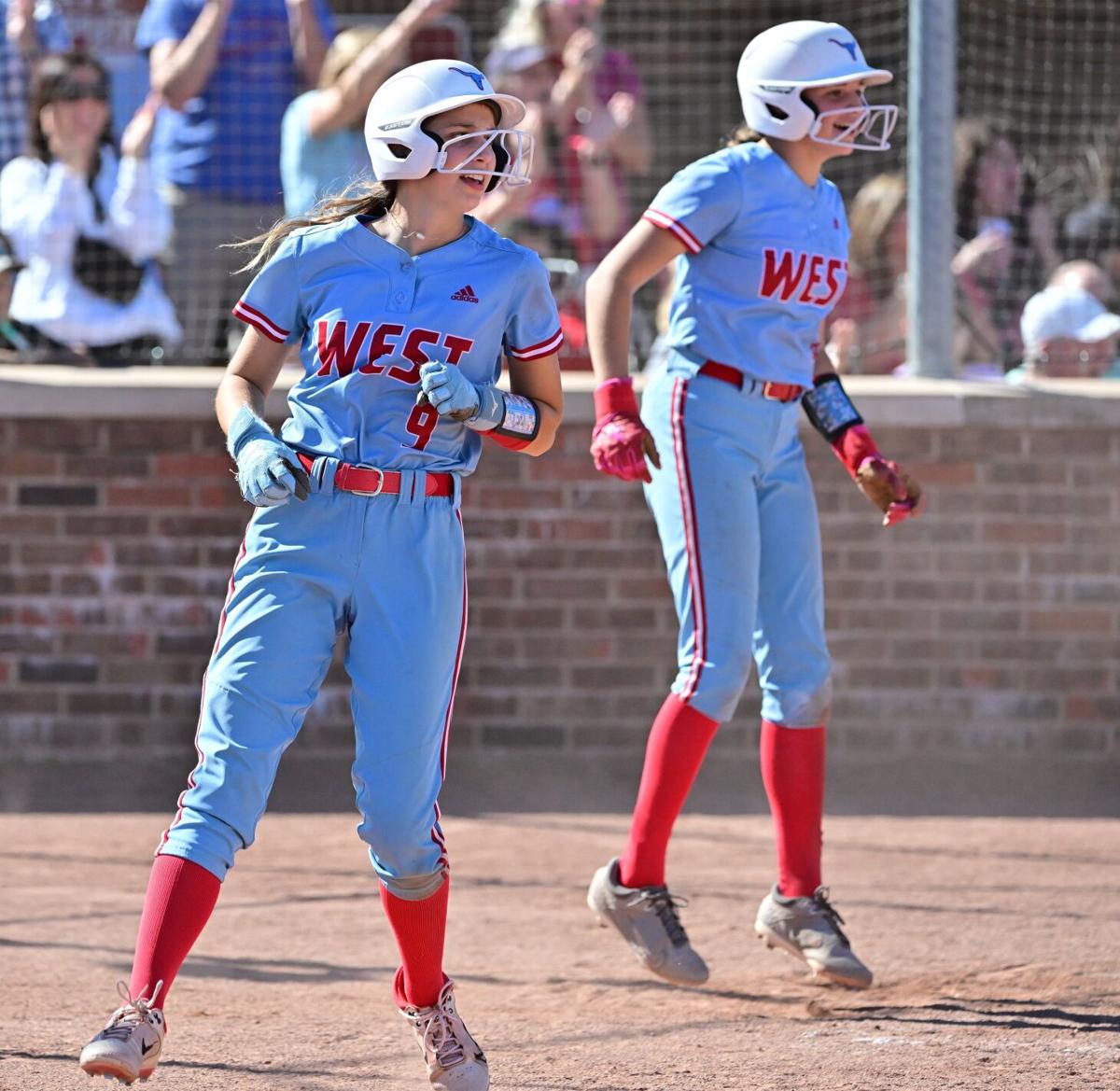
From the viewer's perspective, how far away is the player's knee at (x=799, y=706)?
438 cm

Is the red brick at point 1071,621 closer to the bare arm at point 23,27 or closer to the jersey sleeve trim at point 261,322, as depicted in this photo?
the jersey sleeve trim at point 261,322

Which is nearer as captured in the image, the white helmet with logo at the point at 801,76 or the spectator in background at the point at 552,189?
the white helmet with logo at the point at 801,76

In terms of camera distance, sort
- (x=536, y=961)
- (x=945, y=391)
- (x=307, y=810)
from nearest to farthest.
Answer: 1. (x=536, y=961)
2. (x=307, y=810)
3. (x=945, y=391)

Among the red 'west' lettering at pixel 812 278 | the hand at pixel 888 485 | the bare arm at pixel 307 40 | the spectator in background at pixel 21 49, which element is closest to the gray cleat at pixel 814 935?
the hand at pixel 888 485

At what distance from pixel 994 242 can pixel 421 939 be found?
4.86 m

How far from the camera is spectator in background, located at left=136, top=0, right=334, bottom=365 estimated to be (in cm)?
735

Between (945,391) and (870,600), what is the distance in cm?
81

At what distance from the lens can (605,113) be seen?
7621 millimetres

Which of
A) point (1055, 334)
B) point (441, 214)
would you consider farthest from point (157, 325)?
point (441, 214)

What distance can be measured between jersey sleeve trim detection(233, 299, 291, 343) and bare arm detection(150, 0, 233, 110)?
4.28m

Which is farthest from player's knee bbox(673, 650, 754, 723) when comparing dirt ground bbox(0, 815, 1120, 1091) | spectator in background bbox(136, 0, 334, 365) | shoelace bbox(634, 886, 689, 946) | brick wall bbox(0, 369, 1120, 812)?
spectator in background bbox(136, 0, 334, 365)

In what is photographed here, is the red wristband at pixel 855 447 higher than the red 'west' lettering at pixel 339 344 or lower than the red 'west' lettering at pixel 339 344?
lower

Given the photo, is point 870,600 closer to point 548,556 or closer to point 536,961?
point 548,556

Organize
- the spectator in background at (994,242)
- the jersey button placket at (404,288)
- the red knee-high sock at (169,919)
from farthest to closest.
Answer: the spectator in background at (994,242) → the jersey button placket at (404,288) → the red knee-high sock at (169,919)
